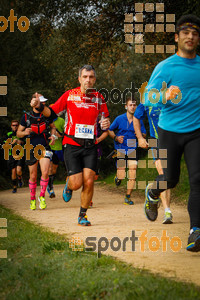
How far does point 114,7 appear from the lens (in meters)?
14.1

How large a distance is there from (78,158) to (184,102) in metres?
2.99

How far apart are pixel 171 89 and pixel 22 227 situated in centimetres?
354

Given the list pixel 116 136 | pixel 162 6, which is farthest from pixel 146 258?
pixel 162 6

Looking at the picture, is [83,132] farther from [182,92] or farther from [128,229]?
[182,92]

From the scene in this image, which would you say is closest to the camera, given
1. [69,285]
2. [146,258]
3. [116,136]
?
[69,285]

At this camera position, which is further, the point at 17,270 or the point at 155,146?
the point at 155,146

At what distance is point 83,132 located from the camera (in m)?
8.05

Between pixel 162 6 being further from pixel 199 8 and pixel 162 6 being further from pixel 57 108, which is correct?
pixel 57 108

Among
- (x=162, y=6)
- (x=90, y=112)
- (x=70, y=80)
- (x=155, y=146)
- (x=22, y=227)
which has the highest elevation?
(x=162, y=6)

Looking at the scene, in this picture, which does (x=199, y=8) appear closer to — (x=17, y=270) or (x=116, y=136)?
(x=116, y=136)

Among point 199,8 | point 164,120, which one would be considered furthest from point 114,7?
point 164,120

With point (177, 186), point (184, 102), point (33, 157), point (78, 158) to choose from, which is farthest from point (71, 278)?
point (177, 186)

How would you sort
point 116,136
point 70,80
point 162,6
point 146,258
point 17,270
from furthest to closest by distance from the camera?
1. point 70,80
2. point 162,6
3. point 116,136
4. point 146,258
5. point 17,270

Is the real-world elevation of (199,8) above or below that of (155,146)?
above
